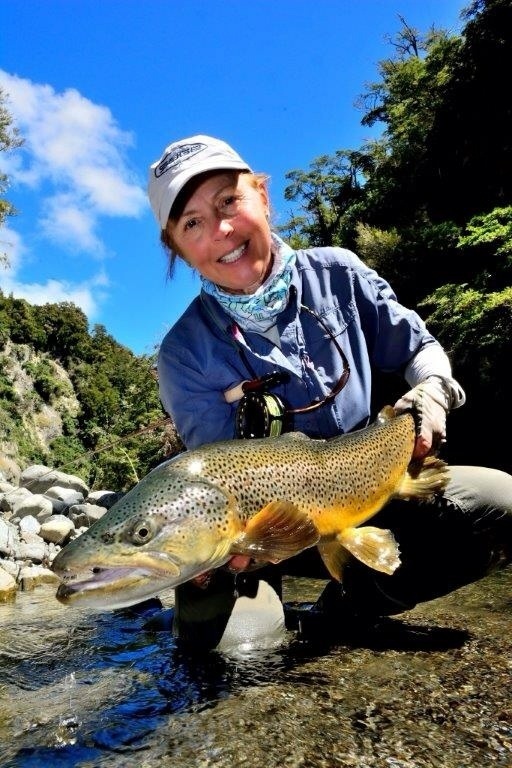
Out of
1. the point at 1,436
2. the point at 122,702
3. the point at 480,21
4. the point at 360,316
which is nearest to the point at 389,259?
the point at 480,21

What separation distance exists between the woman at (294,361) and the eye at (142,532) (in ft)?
3.35

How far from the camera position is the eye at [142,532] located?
2.03m

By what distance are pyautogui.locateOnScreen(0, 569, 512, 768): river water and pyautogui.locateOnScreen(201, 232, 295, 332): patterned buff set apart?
1710 millimetres

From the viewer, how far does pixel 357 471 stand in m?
2.69

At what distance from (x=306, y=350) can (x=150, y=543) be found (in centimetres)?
148

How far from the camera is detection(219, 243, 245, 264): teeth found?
307cm

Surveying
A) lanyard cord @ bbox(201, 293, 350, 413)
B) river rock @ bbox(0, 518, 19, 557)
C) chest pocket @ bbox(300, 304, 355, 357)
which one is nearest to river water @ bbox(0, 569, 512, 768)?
lanyard cord @ bbox(201, 293, 350, 413)

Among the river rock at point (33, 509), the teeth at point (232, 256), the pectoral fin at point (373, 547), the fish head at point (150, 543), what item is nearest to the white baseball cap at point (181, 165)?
the teeth at point (232, 256)

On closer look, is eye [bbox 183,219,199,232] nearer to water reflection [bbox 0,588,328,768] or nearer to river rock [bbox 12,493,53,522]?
water reflection [bbox 0,588,328,768]

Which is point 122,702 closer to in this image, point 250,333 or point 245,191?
point 250,333

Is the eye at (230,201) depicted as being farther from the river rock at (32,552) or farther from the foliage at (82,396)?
the foliage at (82,396)

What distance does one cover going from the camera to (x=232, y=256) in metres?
3.07

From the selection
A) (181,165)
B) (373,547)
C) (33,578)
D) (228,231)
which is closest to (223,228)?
(228,231)

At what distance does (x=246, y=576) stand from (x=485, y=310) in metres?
9.60
